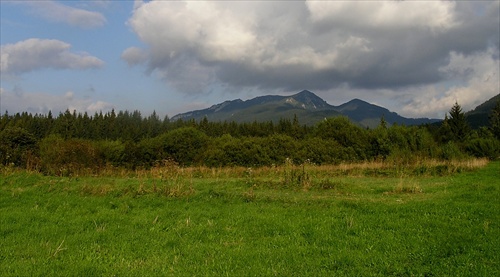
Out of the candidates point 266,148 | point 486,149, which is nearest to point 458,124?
point 486,149

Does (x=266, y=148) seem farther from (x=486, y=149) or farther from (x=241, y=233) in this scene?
(x=241, y=233)

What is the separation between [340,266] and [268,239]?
6.71 feet

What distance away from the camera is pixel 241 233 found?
8.74 m

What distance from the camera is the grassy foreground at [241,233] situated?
661cm

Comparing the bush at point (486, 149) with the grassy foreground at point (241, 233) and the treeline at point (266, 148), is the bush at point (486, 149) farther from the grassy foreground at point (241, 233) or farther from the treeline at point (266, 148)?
the grassy foreground at point (241, 233)

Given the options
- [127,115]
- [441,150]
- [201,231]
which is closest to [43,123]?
[127,115]

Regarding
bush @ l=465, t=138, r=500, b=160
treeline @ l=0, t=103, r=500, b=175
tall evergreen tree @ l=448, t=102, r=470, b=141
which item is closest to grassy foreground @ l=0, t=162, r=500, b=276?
treeline @ l=0, t=103, r=500, b=175

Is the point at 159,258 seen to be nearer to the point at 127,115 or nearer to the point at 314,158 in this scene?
the point at 314,158

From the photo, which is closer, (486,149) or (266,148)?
(486,149)

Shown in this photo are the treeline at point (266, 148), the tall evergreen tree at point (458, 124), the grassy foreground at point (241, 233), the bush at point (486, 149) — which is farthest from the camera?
the tall evergreen tree at point (458, 124)

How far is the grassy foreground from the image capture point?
661 cm

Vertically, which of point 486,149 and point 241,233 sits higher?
point 486,149

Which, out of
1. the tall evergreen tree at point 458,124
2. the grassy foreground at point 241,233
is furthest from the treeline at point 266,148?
the grassy foreground at point 241,233

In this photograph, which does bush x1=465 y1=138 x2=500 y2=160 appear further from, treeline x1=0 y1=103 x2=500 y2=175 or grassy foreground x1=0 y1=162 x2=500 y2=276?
grassy foreground x1=0 y1=162 x2=500 y2=276
